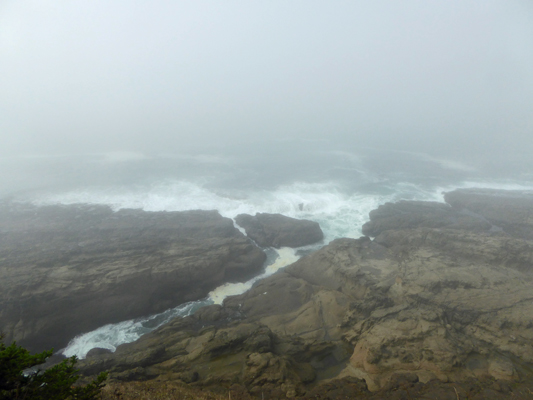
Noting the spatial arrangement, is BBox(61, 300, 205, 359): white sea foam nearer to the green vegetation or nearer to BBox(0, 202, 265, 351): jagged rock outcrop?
BBox(0, 202, 265, 351): jagged rock outcrop

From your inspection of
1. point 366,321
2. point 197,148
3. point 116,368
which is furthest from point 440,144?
point 116,368

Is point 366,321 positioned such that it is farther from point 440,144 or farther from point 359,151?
point 440,144

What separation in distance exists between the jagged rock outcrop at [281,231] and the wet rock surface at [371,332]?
734 cm

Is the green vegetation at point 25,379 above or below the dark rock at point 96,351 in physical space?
above

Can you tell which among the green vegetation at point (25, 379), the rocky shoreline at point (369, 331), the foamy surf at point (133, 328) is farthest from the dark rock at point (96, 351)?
the green vegetation at point (25, 379)

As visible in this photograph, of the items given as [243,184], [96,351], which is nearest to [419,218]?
[243,184]

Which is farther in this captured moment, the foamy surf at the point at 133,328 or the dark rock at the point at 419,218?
the dark rock at the point at 419,218

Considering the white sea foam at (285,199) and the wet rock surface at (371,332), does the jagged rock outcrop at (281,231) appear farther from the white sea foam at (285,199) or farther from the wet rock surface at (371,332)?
the wet rock surface at (371,332)

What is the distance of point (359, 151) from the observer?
89.8 metres

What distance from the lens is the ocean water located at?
3469cm

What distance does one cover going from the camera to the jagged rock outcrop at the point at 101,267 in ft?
73.8

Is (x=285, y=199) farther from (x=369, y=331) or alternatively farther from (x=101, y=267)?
(x=369, y=331)

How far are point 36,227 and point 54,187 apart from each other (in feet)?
72.2

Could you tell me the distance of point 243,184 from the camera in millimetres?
56438
